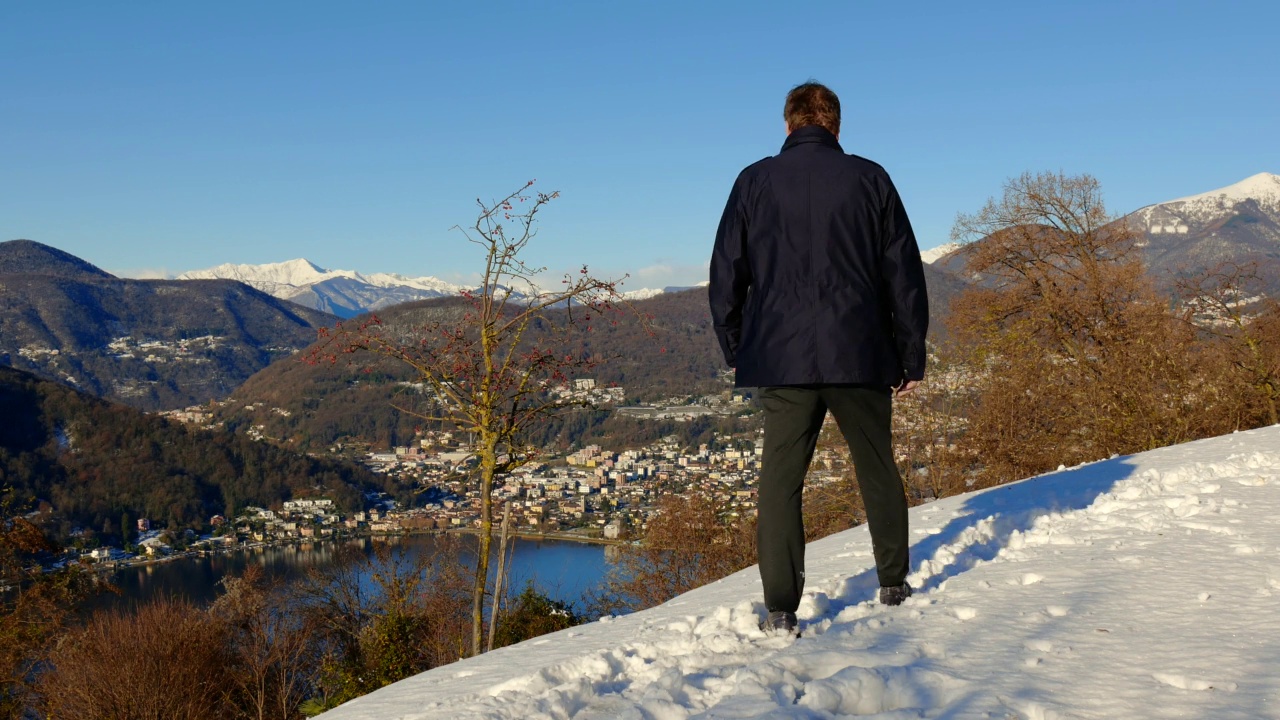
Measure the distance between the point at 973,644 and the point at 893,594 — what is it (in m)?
0.69

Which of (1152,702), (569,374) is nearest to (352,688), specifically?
(569,374)

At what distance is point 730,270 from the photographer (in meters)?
3.44

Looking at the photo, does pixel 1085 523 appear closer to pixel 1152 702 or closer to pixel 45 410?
pixel 1152 702

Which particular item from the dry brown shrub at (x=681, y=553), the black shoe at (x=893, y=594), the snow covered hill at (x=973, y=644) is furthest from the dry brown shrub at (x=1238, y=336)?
the black shoe at (x=893, y=594)

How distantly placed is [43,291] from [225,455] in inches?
5082

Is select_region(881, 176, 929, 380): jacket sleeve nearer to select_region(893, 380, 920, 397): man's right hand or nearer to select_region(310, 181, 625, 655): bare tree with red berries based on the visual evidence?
select_region(893, 380, 920, 397): man's right hand

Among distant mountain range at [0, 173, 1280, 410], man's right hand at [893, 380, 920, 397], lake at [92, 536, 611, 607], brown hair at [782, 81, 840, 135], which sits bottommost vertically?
lake at [92, 536, 611, 607]

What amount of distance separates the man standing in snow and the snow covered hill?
505mm

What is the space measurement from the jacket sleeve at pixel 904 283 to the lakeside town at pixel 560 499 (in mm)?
6570

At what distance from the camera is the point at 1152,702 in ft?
7.64

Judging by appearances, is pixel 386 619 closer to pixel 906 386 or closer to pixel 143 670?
pixel 143 670

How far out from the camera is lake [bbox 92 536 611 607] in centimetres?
Answer: 2621

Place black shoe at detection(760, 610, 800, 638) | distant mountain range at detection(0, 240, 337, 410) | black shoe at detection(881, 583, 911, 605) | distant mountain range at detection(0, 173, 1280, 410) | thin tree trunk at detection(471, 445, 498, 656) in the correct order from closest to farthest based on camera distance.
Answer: black shoe at detection(760, 610, 800, 638) → black shoe at detection(881, 583, 911, 605) → thin tree trunk at detection(471, 445, 498, 656) → distant mountain range at detection(0, 173, 1280, 410) → distant mountain range at detection(0, 240, 337, 410)

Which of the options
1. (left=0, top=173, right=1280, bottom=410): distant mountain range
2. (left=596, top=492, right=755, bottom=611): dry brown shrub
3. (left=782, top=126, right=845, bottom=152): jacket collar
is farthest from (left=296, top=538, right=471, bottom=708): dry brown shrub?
(left=0, top=173, right=1280, bottom=410): distant mountain range
